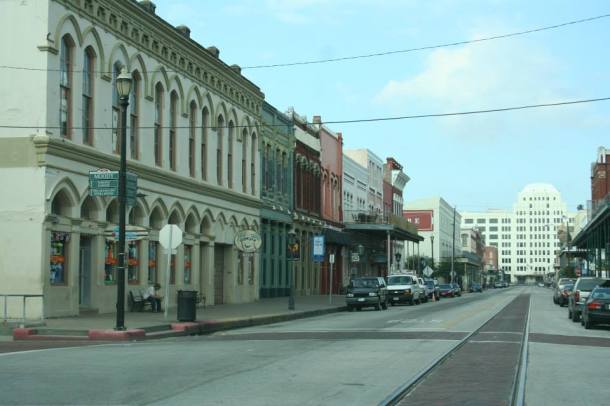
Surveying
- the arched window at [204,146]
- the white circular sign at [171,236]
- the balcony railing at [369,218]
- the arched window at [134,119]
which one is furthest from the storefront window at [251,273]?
the balcony railing at [369,218]

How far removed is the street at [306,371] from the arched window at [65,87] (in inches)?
342

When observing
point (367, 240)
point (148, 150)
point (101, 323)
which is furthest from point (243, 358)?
point (367, 240)

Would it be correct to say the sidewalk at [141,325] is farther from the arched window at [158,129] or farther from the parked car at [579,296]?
the parked car at [579,296]

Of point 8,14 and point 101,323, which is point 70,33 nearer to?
point 8,14

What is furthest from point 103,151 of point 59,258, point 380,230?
point 380,230

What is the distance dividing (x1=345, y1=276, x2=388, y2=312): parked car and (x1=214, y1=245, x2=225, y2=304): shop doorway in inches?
243

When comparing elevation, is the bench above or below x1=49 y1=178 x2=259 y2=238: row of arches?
below

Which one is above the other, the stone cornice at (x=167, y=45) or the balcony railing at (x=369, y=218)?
the stone cornice at (x=167, y=45)

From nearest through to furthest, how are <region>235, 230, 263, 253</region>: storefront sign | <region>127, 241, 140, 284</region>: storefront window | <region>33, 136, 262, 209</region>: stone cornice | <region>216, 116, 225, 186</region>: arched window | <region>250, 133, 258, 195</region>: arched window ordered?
<region>33, 136, 262, 209</region>: stone cornice < <region>127, 241, 140, 284</region>: storefront window < <region>235, 230, 263, 253</region>: storefront sign < <region>216, 116, 225, 186</region>: arched window < <region>250, 133, 258, 195</region>: arched window

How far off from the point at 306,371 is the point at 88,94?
17.3 m

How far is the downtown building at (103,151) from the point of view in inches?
1030

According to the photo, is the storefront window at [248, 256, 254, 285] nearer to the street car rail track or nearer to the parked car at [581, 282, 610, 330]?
the parked car at [581, 282, 610, 330]

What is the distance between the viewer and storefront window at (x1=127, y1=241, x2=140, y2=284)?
32256 millimetres

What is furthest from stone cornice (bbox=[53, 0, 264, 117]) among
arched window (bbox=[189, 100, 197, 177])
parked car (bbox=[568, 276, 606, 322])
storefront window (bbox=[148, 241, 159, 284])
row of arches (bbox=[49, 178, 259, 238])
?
parked car (bbox=[568, 276, 606, 322])
